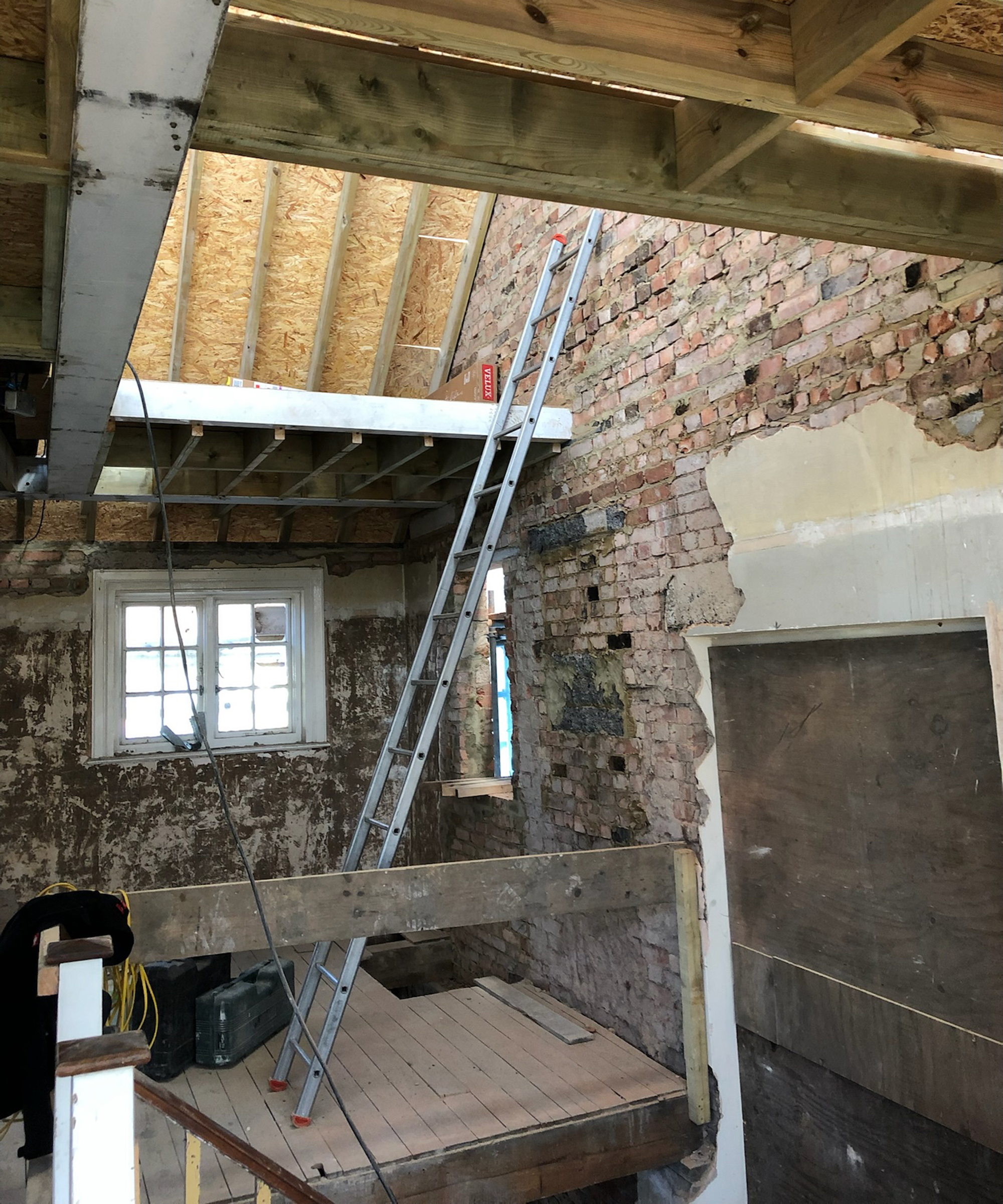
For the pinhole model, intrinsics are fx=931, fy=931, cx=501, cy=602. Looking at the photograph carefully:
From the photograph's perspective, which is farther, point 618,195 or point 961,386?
point 961,386

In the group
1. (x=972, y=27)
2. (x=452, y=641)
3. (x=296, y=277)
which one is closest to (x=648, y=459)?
(x=452, y=641)

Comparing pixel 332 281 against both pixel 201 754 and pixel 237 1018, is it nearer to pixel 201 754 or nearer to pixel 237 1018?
pixel 201 754

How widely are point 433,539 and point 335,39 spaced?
423 centimetres

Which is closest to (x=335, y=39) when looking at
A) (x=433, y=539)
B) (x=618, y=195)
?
(x=618, y=195)

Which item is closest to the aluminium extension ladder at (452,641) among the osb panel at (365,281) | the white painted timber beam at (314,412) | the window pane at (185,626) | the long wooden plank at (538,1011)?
the white painted timber beam at (314,412)

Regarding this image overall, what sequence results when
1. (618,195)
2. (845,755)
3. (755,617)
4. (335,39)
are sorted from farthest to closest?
1. (755,617)
2. (845,755)
3. (618,195)
4. (335,39)

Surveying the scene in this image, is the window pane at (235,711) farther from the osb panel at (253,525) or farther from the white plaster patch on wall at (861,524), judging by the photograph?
the white plaster patch on wall at (861,524)

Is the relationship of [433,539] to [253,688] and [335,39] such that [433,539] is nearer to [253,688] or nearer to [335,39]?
[253,688]

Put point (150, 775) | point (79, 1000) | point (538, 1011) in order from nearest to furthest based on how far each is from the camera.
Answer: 1. point (79, 1000)
2. point (538, 1011)
3. point (150, 775)

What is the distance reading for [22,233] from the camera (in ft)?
7.45

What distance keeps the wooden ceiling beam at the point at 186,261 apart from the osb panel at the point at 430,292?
1229 mm

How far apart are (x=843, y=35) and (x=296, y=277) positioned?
13.7 feet

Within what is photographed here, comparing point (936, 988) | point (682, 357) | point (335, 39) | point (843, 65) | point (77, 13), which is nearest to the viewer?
point (77, 13)

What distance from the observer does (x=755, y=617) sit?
3072mm
